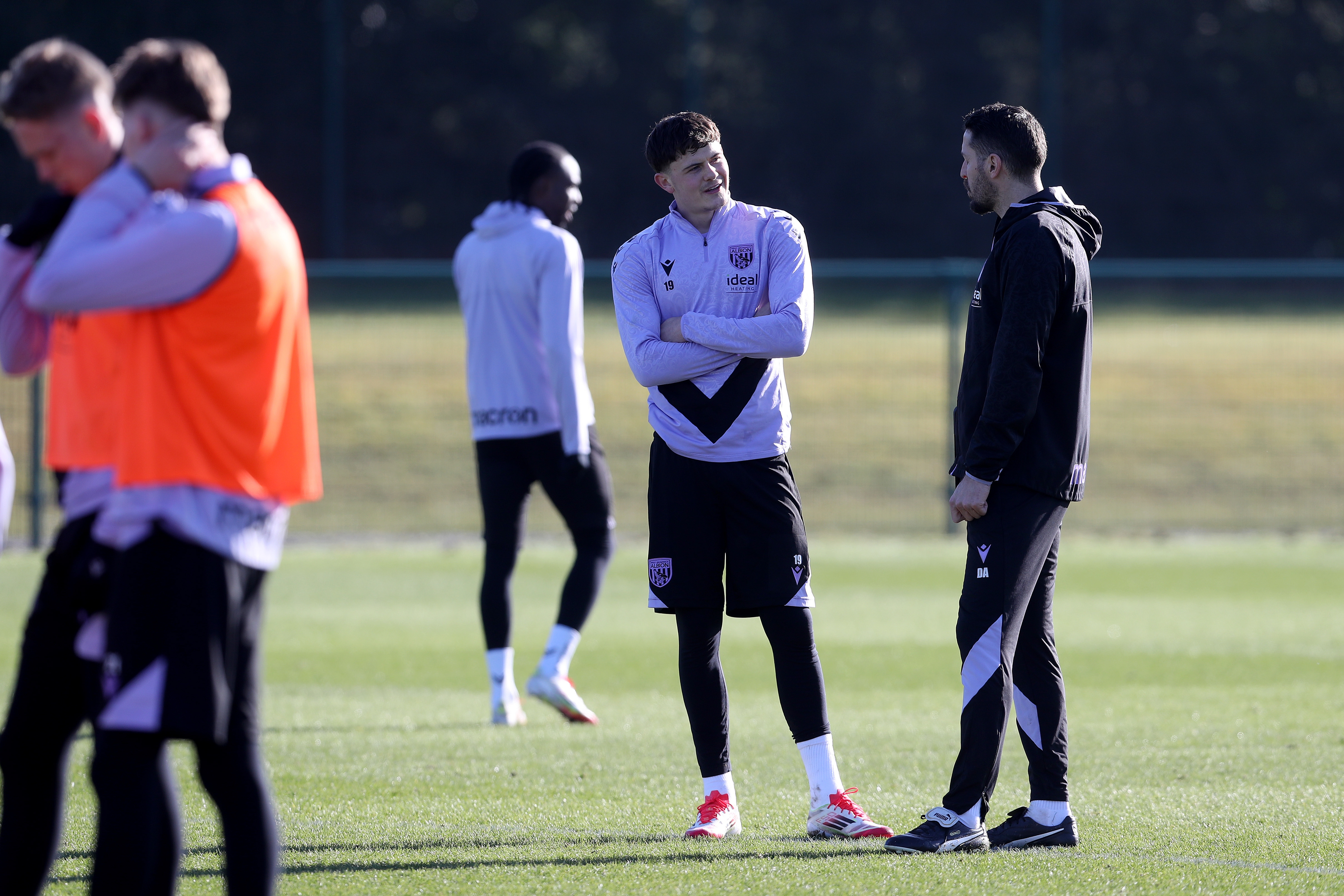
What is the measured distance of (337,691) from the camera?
8258 millimetres

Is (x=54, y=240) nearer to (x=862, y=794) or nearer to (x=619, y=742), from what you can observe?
(x=862, y=794)

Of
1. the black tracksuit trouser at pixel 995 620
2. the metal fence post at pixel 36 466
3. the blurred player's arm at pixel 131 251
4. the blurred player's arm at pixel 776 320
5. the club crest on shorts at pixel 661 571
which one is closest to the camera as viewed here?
the blurred player's arm at pixel 131 251

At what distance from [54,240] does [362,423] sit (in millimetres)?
14511

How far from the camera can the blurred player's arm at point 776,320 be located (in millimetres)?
5004

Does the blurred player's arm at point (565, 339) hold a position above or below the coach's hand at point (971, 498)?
above

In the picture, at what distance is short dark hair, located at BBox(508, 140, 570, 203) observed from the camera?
285 inches

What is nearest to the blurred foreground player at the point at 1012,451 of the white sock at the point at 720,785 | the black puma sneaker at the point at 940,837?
the black puma sneaker at the point at 940,837

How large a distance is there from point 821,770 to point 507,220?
3081mm

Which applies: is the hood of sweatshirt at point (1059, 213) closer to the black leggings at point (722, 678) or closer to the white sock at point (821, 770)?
the black leggings at point (722, 678)

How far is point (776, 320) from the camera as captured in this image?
5.01 meters

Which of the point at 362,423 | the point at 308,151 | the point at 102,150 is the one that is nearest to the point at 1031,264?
the point at 102,150

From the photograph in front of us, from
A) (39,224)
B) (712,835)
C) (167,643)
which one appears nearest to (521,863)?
(712,835)

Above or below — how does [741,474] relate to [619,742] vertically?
above

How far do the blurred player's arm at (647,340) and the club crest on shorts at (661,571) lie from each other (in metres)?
0.53
